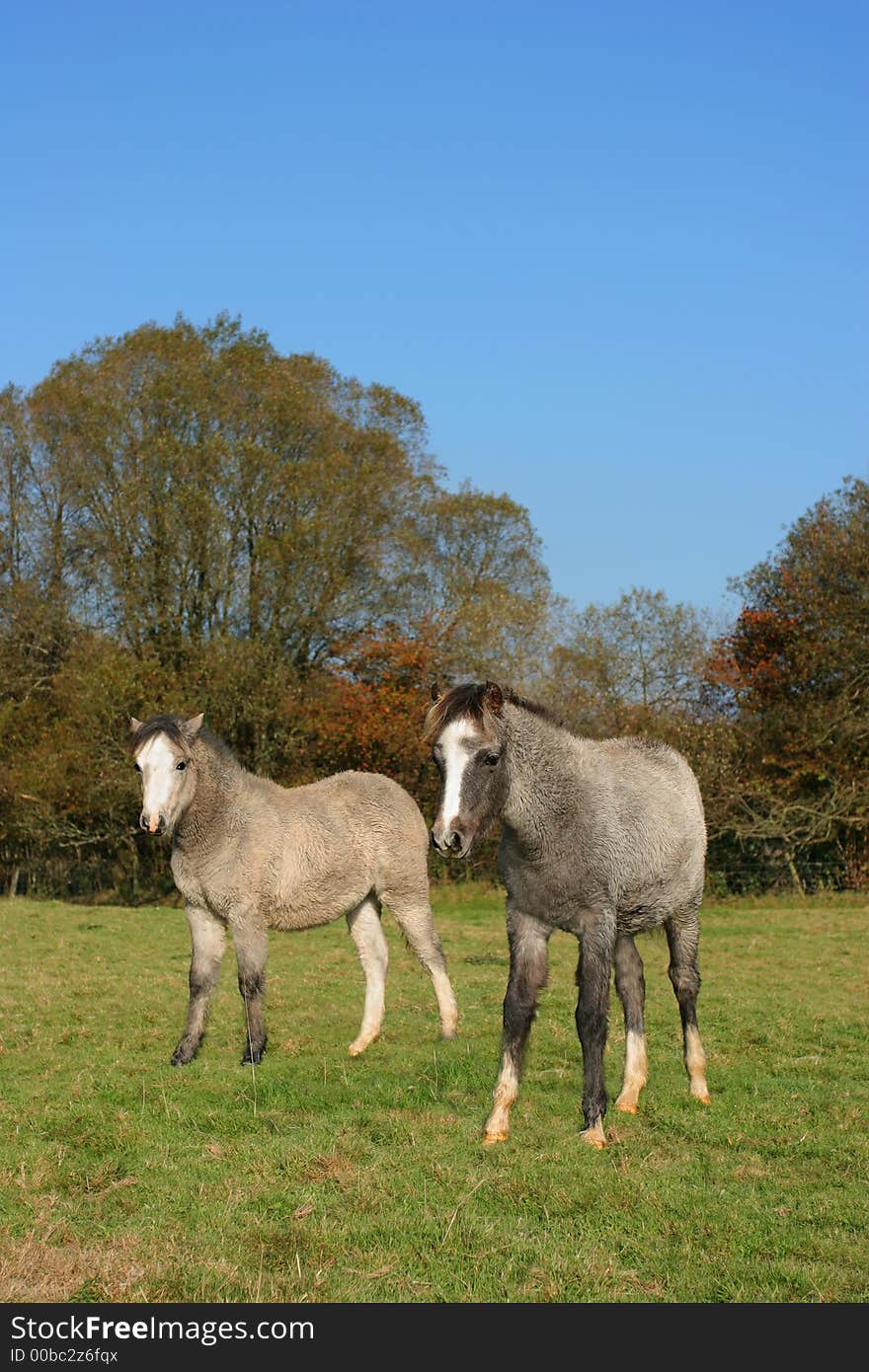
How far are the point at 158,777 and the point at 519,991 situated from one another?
3338 mm

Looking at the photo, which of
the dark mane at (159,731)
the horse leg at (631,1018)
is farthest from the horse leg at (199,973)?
the horse leg at (631,1018)

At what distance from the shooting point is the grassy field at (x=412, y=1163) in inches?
207

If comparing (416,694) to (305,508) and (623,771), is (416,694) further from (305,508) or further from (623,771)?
(623,771)

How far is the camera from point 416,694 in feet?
106

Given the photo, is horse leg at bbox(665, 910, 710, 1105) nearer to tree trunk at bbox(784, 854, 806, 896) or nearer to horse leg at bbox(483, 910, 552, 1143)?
horse leg at bbox(483, 910, 552, 1143)

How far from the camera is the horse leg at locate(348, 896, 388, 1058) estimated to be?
34.6 feet

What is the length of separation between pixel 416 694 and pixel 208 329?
12727 millimetres

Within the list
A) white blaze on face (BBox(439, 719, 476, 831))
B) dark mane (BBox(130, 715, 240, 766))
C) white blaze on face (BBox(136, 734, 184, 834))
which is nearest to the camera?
white blaze on face (BBox(439, 719, 476, 831))

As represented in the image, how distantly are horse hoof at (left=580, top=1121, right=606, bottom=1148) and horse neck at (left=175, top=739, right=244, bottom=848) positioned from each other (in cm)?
398

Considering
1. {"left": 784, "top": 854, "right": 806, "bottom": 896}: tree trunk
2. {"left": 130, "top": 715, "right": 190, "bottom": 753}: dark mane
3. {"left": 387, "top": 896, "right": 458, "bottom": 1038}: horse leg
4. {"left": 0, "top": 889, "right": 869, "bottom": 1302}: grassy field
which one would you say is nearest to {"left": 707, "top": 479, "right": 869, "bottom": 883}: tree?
{"left": 784, "top": 854, "right": 806, "bottom": 896}: tree trunk

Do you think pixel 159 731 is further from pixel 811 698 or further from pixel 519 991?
pixel 811 698

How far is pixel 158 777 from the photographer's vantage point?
9359 mm

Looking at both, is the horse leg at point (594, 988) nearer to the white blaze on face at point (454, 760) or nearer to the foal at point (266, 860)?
the white blaze on face at point (454, 760)
